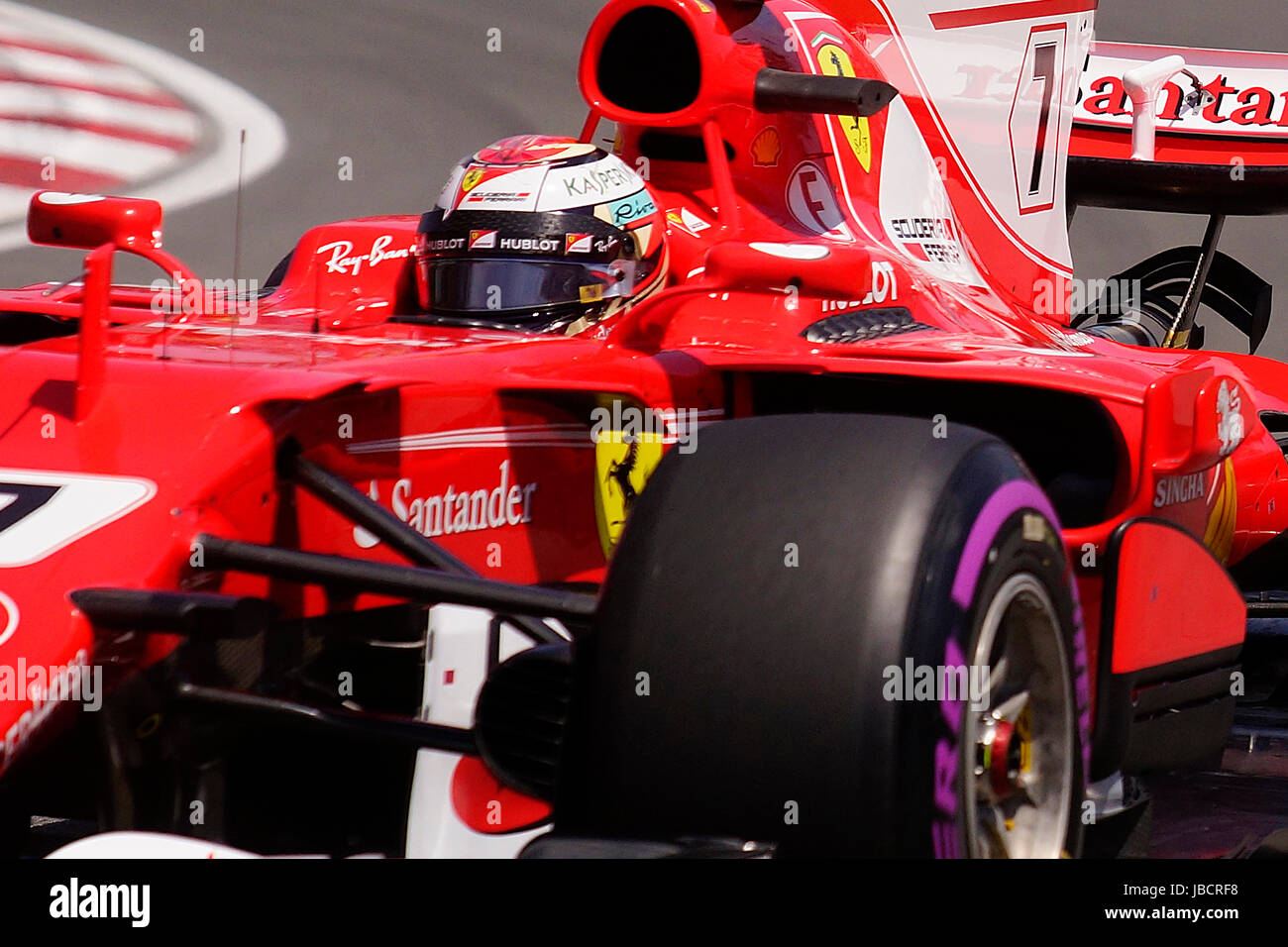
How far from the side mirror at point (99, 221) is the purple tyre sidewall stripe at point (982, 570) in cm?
148

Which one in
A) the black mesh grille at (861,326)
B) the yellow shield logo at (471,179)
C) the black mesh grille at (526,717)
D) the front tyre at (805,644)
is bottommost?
the black mesh grille at (526,717)

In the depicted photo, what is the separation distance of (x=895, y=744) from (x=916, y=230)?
254 centimetres

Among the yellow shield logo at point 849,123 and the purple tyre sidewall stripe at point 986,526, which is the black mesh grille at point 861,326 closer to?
the yellow shield logo at point 849,123

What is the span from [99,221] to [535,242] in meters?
0.79

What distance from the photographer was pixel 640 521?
78.6 inches

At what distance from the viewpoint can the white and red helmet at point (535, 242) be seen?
10.4 feet

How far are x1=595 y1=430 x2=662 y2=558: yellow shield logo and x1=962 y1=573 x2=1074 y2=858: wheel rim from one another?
0.81 meters

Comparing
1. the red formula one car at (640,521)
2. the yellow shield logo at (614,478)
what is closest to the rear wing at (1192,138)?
the red formula one car at (640,521)

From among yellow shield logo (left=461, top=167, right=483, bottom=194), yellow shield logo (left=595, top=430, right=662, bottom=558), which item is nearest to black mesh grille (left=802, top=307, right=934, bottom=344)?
yellow shield logo (left=595, top=430, right=662, bottom=558)

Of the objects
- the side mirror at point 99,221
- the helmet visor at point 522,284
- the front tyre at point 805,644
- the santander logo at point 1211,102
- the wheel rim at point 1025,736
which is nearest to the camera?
the front tyre at point 805,644

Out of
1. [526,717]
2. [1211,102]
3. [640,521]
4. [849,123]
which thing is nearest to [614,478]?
[526,717]

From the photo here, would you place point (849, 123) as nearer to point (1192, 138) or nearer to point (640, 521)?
point (1192, 138)
